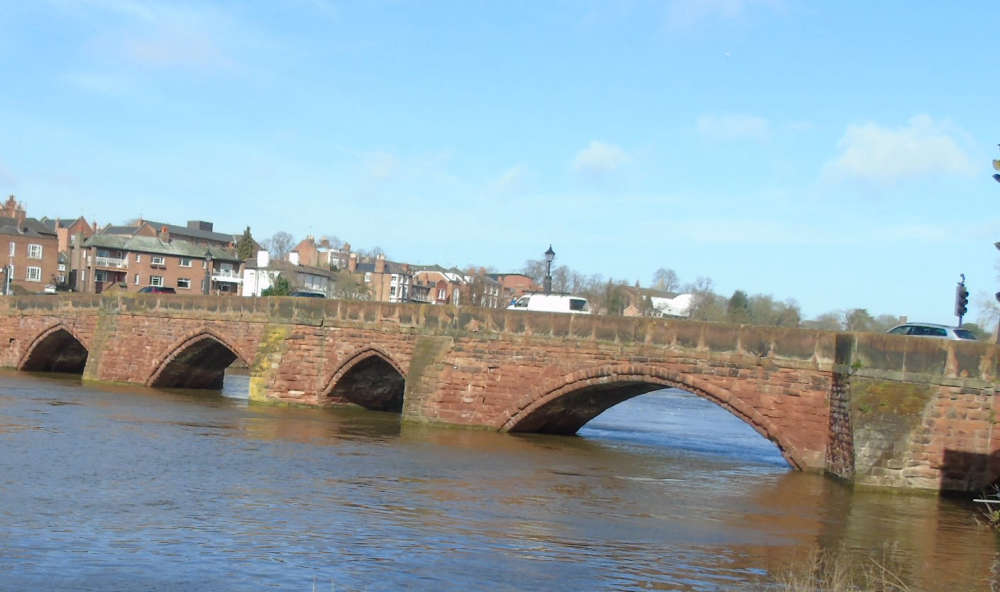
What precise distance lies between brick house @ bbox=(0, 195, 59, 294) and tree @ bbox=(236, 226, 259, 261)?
20.8 meters

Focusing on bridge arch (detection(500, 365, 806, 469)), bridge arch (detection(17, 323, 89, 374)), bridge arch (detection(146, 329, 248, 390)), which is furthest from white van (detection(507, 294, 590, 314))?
→ bridge arch (detection(17, 323, 89, 374))

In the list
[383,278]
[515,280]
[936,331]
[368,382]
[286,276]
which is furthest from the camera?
[515,280]

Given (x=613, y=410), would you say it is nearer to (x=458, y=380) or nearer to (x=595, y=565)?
(x=458, y=380)

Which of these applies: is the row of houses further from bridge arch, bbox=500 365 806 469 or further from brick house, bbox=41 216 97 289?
bridge arch, bbox=500 365 806 469

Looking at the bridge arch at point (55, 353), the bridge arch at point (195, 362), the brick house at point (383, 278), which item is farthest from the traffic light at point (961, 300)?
the brick house at point (383, 278)

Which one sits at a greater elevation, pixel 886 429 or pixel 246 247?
pixel 246 247

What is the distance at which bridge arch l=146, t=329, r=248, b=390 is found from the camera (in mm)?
37875

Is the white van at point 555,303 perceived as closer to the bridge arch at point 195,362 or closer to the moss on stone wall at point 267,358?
the moss on stone wall at point 267,358

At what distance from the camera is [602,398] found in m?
29.7

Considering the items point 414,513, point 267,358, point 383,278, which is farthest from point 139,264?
point 414,513

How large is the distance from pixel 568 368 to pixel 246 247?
89552mm

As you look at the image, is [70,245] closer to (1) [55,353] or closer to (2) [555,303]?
(1) [55,353]

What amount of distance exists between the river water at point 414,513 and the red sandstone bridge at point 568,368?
905 mm

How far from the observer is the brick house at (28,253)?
88.6 metres
